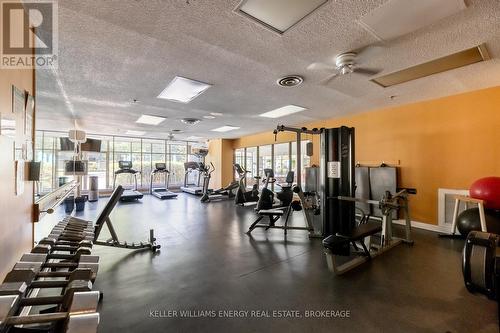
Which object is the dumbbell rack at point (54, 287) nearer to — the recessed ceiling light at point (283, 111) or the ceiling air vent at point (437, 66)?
the ceiling air vent at point (437, 66)

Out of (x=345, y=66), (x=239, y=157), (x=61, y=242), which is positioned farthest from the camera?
(x=239, y=157)

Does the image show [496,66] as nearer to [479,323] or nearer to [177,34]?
[479,323]

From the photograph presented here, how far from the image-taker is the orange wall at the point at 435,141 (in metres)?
3.72

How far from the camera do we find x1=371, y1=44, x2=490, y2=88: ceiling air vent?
265 cm

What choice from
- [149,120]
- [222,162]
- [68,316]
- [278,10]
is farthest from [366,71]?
[222,162]

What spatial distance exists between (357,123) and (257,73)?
366 cm

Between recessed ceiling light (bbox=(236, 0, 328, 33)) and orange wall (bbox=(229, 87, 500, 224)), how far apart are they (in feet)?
13.2

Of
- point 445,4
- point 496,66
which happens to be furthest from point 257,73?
point 496,66

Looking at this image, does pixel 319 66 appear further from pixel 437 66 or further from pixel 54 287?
pixel 54 287

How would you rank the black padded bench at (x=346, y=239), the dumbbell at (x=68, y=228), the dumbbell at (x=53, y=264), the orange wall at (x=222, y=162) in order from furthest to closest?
the orange wall at (x=222, y=162)
the black padded bench at (x=346, y=239)
the dumbbell at (x=68, y=228)
the dumbbell at (x=53, y=264)

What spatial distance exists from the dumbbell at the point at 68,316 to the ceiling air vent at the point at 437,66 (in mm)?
3899

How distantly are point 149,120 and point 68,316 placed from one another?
258 inches

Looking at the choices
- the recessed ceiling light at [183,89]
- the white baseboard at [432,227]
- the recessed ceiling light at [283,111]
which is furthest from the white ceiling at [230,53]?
the white baseboard at [432,227]

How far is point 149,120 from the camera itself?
21.0 feet
